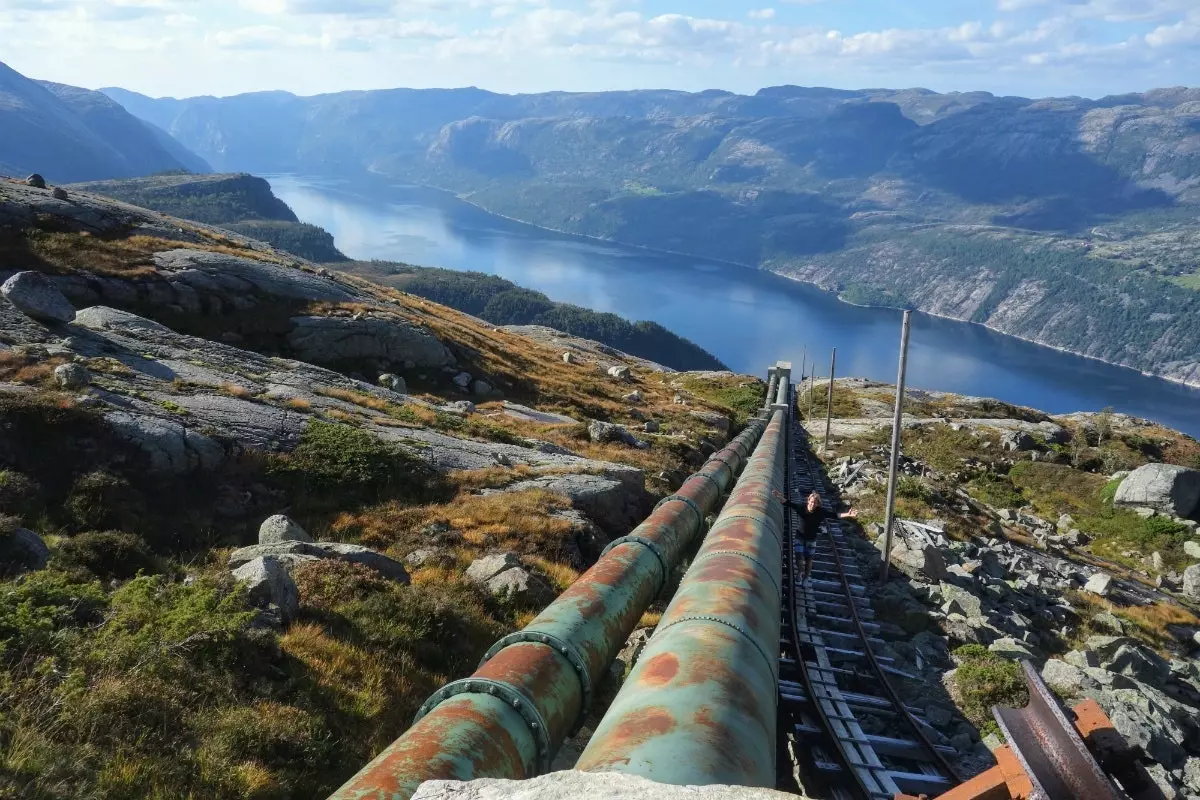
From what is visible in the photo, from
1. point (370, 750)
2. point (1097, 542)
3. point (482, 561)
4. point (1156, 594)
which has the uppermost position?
point (370, 750)

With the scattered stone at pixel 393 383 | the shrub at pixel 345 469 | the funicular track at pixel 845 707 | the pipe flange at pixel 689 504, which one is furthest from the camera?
the scattered stone at pixel 393 383

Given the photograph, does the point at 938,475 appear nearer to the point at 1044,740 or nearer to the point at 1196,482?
the point at 1196,482

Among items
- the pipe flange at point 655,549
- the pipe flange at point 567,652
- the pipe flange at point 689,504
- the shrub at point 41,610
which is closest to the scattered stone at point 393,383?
the pipe flange at point 689,504

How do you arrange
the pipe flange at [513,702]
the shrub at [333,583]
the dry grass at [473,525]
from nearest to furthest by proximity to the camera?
the pipe flange at [513,702] → the shrub at [333,583] → the dry grass at [473,525]

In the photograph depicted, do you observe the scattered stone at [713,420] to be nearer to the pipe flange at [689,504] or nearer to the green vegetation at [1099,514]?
the green vegetation at [1099,514]

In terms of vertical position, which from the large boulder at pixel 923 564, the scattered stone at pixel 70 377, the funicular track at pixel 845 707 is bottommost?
the large boulder at pixel 923 564

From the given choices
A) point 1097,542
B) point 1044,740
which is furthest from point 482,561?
point 1097,542

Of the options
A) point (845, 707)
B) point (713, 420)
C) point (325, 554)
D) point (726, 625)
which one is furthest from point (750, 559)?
point (713, 420)
